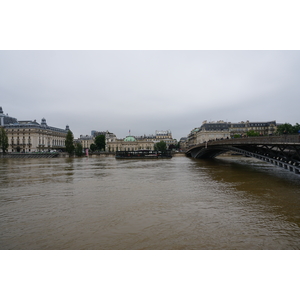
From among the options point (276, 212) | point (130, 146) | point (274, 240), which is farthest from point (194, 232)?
point (130, 146)

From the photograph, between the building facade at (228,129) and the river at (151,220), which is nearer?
the river at (151,220)

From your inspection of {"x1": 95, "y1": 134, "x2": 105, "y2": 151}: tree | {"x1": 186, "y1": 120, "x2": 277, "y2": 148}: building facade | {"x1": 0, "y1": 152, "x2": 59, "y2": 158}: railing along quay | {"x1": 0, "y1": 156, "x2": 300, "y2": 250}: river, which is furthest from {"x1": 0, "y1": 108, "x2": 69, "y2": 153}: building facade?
{"x1": 0, "y1": 156, "x2": 300, "y2": 250}: river

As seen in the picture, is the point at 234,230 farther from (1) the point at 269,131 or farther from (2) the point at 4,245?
(1) the point at 269,131

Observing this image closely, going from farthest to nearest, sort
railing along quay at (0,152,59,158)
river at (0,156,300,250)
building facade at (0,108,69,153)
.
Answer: building facade at (0,108,69,153)
railing along quay at (0,152,59,158)
river at (0,156,300,250)

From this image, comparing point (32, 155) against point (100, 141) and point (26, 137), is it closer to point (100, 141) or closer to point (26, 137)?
point (26, 137)

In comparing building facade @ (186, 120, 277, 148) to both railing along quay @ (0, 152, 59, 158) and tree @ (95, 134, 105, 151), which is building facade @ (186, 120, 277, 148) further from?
railing along quay @ (0, 152, 59, 158)

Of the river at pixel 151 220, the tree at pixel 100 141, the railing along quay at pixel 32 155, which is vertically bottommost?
the railing along quay at pixel 32 155

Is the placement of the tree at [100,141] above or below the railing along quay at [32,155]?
above

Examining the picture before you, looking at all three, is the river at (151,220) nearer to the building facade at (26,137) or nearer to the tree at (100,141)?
the building facade at (26,137)

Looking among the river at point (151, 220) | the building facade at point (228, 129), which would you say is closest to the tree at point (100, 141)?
the building facade at point (228, 129)

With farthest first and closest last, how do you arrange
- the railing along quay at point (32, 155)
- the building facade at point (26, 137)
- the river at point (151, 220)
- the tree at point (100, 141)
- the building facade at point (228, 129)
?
1. the tree at point (100, 141)
2. the building facade at point (26, 137)
3. the building facade at point (228, 129)
4. the railing along quay at point (32, 155)
5. the river at point (151, 220)

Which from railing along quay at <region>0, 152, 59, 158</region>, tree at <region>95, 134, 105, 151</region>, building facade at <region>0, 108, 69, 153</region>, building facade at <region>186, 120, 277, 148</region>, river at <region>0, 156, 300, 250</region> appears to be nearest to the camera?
river at <region>0, 156, 300, 250</region>

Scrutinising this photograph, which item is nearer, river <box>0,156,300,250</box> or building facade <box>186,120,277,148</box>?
river <box>0,156,300,250</box>

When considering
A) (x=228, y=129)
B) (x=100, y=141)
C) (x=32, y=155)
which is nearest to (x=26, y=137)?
(x=32, y=155)
